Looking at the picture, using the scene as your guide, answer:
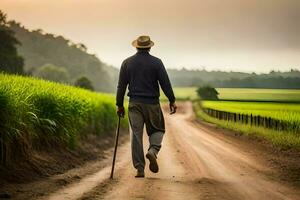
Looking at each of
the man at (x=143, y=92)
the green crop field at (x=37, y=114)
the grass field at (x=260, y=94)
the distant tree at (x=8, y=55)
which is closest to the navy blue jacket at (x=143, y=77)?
the man at (x=143, y=92)

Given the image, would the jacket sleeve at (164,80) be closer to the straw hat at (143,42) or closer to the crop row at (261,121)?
the straw hat at (143,42)

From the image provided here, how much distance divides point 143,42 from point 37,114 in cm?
320

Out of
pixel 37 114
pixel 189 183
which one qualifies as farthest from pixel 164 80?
pixel 37 114

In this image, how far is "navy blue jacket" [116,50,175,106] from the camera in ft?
36.8

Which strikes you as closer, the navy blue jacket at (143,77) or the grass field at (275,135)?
the navy blue jacket at (143,77)

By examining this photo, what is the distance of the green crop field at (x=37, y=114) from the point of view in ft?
34.7

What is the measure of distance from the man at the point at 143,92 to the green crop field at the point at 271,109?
1162cm

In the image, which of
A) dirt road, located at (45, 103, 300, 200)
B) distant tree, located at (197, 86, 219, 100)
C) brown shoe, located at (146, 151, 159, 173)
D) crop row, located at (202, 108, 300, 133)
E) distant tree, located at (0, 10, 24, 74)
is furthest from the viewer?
distant tree, located at (0, 10, 24, 74)

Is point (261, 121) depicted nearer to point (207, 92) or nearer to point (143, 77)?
point (143, 77)

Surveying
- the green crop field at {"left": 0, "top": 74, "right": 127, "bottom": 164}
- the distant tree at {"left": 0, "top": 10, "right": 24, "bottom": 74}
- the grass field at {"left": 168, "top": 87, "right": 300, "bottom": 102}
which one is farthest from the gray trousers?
the distant tree at {"left": 0, "top": 10, "right": 24, "bottom": 74}

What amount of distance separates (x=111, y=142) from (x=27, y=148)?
37.6ft

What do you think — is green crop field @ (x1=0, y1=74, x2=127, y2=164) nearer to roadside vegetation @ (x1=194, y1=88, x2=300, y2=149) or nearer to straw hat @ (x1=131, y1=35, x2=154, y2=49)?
straw hat @ (x1=131, y1=35, x2=154, y2=49)

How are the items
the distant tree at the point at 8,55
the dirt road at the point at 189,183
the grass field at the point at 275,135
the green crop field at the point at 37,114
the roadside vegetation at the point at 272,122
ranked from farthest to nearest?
the distant tree at the point at 8,55, the roadside vegetation at the point at 272,122, the grass field at the point at 275,135, the green crop field at the point at 37,114, the dirt road at the point at 189,183

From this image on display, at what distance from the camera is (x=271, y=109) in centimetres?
3456
